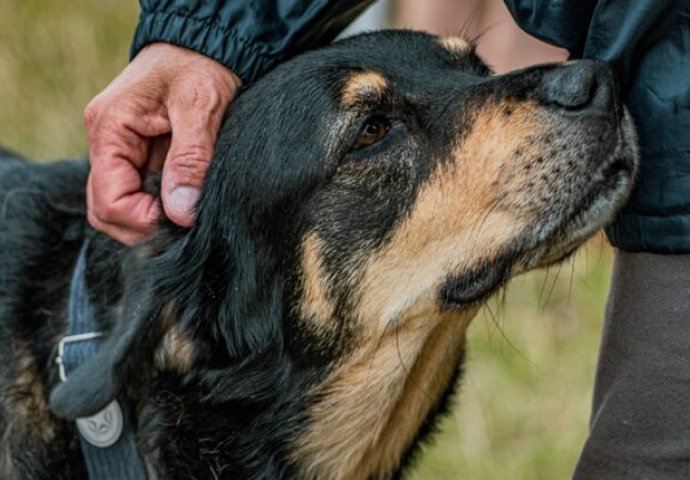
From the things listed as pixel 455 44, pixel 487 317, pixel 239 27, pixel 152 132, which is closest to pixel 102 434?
pixel 152 132

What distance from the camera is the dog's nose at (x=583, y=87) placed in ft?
8.93

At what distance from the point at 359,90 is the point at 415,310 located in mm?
542

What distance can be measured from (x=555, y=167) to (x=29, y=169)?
1488 mm

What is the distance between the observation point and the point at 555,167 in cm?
284

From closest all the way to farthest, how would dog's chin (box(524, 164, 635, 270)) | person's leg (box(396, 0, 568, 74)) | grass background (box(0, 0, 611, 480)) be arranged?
dog's chin (box(524, 164, 635, 270))
grass background (box(0, 0, 611, 480))
person's leg (box(396, 0, 568, 74))

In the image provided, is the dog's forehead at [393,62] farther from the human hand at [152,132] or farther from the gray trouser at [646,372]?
the gray trouser at [646,372]

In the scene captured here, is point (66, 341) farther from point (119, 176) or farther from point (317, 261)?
point (317, 261)

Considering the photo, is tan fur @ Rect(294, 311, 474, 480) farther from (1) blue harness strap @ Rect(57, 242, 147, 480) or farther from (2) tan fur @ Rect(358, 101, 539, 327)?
(1) blue harness strap @ Rect(57, 242, 147, 480)

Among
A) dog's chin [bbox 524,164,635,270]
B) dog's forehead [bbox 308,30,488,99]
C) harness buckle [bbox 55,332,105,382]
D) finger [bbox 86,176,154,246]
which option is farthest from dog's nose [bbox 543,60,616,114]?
harness buckle [bbox 55,332,105,382]

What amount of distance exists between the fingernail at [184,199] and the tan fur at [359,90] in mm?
445

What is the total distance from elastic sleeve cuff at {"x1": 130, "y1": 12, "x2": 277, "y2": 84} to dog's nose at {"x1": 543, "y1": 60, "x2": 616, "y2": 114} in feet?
2.54

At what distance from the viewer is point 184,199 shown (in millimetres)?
3086

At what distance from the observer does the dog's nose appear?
2.72m

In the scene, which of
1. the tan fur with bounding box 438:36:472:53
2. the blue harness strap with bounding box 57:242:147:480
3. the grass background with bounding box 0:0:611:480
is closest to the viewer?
the blue harness strap with bounding box 57:242:147:480
